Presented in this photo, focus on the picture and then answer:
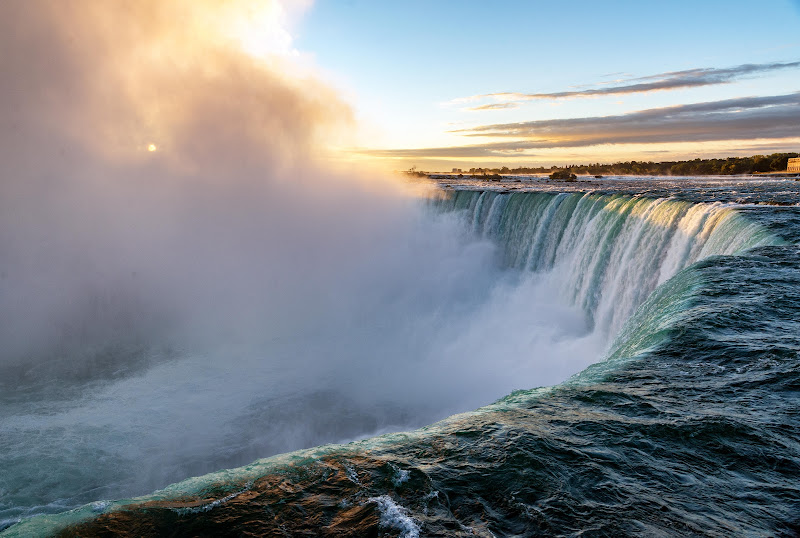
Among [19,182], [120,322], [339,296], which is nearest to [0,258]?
[19,182]

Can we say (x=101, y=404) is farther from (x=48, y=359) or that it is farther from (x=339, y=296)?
(x=339, y=296)

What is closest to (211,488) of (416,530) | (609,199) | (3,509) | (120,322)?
(416,530)

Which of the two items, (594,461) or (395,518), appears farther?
(594,461)

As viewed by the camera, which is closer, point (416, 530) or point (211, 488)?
point (416, 530)

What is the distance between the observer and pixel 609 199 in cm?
1683

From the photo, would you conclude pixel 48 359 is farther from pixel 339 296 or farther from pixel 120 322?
pixel 339 296

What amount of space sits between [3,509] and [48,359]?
21.8ft

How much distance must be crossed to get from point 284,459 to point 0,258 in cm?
1406

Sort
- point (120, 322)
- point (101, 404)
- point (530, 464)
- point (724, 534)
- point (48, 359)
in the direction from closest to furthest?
point (724, 534) < point (530, 464) < point (101, 404) < point (48, 359) < point (120, 322)

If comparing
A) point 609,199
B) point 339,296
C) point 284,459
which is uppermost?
point 609,199

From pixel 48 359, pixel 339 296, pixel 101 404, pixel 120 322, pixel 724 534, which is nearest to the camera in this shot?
pixel 724 534

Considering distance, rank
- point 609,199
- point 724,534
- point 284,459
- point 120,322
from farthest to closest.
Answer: point 609,199
point 120,322
point 284,459
point 724,534

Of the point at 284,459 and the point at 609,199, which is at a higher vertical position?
the point at 609,199

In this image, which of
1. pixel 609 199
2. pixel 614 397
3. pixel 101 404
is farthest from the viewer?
pixel 609 199
